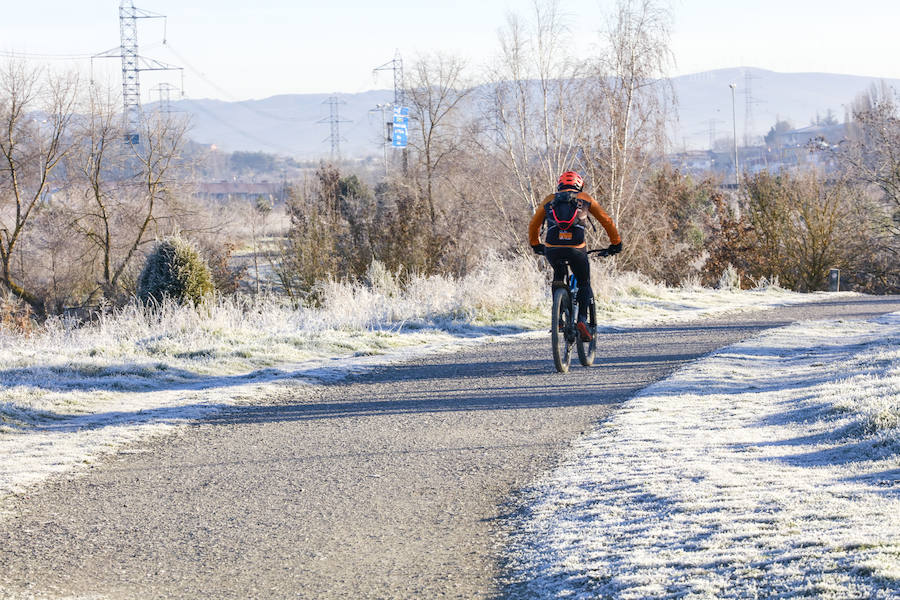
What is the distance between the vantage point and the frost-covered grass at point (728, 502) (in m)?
3.60

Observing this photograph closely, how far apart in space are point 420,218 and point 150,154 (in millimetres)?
14708

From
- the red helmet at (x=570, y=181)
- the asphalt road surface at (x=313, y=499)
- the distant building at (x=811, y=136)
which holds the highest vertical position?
the distant building at (x=811, y=136)

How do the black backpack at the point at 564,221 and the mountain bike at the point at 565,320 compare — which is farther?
the mountain bike at the point at 565,320

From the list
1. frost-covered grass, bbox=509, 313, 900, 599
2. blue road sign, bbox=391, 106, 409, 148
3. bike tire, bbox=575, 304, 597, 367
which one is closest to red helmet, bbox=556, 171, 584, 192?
bike tire, bbox=575, 304, 597, 367

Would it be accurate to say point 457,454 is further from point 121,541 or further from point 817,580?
point 817,580

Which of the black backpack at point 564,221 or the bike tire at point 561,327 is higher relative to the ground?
the black backpack at point 564,221

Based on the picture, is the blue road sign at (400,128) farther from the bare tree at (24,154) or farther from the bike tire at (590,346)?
the bike tire at (590,346)

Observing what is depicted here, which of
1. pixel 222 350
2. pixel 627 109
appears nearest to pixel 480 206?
pixel 627 109

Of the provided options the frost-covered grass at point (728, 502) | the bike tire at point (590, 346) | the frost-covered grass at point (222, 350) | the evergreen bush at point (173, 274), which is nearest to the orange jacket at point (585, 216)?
the bike tire at point (590, 346)

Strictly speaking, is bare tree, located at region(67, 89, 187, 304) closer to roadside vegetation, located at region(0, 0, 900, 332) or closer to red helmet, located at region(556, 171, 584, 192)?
roadside vegetation, located at region(0, 0, 900, 332)

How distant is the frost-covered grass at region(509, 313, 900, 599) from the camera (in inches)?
142

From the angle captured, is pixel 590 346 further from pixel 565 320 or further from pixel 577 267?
pixel 577 267

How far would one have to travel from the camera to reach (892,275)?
31.7 meters

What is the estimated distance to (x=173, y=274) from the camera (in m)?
18.6
